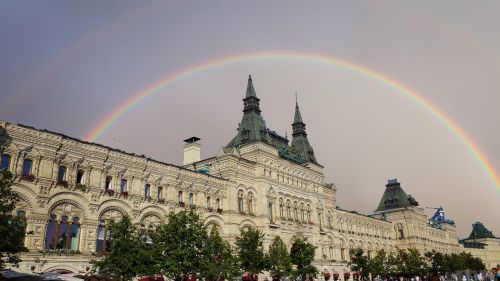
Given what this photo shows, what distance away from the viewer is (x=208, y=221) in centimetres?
5659

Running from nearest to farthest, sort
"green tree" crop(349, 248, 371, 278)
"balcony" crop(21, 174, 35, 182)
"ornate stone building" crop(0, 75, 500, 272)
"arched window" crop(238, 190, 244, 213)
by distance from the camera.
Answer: "balcony" crop(21, 174, 35, 182) < "ornate stone building" crop(0, 75, 500, 272) < "arched window" crop(238, 190, 244, 213) < "green tree" crop(349, 248, 371, 278)

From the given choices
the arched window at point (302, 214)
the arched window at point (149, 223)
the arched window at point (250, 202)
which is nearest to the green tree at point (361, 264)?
the arched window at point (302, 214)

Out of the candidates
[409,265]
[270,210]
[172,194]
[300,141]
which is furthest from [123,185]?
[409,265]

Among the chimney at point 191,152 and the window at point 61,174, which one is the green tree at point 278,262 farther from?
the window at point 61,174

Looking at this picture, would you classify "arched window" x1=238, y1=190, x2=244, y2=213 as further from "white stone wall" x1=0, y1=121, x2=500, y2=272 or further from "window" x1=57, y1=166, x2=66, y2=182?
"window" x1=57, y1=166, x2=66, y2=182

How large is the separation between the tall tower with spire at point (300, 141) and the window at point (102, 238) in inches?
1942

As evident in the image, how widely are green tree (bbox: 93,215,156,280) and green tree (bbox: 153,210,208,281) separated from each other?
166cm

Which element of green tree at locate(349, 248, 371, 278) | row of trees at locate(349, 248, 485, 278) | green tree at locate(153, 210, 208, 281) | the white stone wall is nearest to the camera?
the white stone wall

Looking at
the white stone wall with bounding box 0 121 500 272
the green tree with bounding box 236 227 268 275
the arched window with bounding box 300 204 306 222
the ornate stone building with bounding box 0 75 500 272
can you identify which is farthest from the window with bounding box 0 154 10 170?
the arched window with bounding box 300 204 306 222

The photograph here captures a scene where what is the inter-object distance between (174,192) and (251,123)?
25.0 m

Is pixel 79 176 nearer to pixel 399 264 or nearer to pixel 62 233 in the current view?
pixel 62 233

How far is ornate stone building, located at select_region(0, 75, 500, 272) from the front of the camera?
38.2m

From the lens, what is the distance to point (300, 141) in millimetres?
91562

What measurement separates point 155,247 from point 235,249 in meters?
15.8
